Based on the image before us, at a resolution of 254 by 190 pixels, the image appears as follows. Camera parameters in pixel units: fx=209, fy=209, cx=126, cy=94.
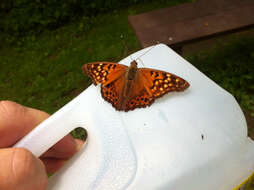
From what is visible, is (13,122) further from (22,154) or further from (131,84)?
(131,84)

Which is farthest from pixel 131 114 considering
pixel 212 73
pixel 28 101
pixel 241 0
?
pixel 28 101

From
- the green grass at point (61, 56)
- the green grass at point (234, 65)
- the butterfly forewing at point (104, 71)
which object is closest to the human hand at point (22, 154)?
the butterfly forewing at point (104, 71)

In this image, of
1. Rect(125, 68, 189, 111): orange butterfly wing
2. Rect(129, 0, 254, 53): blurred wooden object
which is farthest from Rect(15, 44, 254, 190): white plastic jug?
Rect(129, 0, 254, 53): blurred wooden object

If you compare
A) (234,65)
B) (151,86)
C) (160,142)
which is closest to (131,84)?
(151,86)

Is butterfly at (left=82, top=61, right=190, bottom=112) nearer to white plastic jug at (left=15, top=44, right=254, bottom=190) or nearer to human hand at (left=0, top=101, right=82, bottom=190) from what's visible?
white plastic jug at (left=15, top=44, right=254, bottom=190)

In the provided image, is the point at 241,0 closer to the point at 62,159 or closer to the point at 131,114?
the point at 131,114
